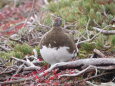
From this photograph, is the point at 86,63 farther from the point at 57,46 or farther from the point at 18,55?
the point at 18,55

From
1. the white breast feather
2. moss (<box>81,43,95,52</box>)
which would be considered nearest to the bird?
the white breast feather

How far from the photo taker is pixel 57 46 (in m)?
3.25

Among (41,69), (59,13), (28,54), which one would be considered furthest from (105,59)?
(59,13)

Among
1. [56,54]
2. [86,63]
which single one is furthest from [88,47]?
[56,54]

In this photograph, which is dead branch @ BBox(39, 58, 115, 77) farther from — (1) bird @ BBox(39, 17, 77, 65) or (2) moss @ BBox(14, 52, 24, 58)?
(2) moss @ BBox(14, 52, 24, 58)

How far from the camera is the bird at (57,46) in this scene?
3.26 meters

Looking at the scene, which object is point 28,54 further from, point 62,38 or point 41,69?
point 62,38

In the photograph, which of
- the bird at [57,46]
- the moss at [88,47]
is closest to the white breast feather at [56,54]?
the bird at [57,46]

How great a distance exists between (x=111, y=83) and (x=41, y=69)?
80 centimetres

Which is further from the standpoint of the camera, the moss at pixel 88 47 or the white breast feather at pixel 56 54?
the moss at pixel 88 47

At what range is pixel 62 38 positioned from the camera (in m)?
3.29

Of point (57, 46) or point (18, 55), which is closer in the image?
point (57, 46)

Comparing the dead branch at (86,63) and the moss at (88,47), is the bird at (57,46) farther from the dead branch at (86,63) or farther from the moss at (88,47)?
the moss at (88,47)

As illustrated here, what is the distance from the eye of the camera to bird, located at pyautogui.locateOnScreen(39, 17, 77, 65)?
326 centimetres
